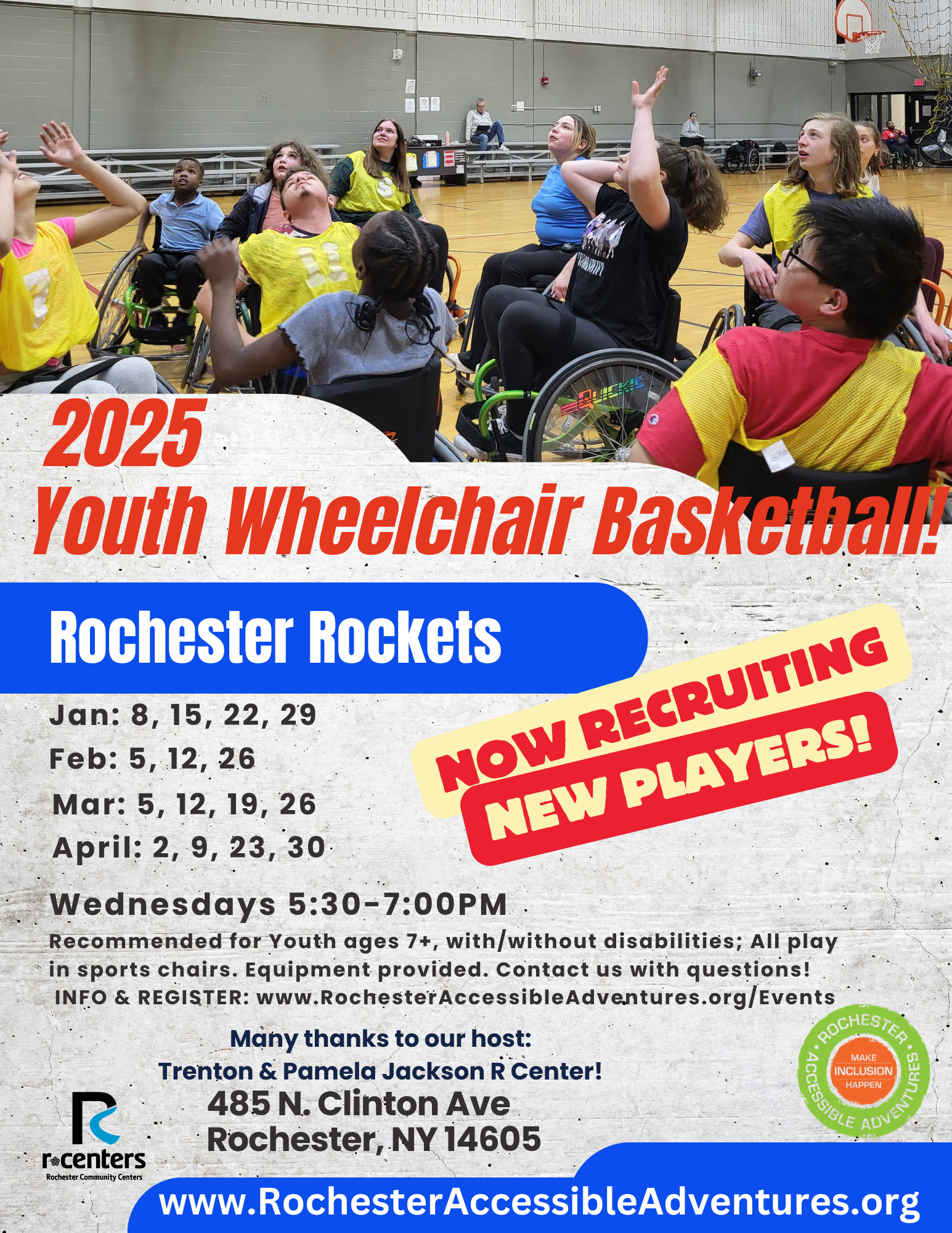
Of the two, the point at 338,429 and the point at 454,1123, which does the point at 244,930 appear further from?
the point at 338,429

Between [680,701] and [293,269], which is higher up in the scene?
[293,269]

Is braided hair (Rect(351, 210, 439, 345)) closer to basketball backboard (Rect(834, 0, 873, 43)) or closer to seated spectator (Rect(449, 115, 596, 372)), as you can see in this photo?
seated spectator (Rect(449, 115, 596, 372))

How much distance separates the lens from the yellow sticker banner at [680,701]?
93 centimetres

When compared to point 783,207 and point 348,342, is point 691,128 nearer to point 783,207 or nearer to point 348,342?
point 783,207

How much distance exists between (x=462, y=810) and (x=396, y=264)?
5.39 feet

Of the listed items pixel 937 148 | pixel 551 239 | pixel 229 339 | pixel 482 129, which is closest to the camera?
pixel 229 339

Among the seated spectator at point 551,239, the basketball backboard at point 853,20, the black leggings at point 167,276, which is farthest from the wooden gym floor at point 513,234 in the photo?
the basketball backboard at point 853,20

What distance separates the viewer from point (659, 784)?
94 cm

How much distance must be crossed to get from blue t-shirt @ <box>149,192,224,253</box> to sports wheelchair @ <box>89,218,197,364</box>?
60 mm

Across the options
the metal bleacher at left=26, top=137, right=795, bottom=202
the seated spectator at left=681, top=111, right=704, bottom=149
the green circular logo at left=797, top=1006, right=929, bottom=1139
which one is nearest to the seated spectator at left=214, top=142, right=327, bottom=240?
the green circular logo at left=797, top=1006, right=929, bottom=1139

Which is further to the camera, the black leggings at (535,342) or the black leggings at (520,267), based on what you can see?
the black leggings at (520,267)

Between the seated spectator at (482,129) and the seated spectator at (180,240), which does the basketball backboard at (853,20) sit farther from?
the seated spectator at (180,240)

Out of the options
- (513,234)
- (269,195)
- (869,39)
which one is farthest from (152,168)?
(869,39)

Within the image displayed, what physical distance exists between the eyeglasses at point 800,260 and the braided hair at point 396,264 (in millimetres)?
945
